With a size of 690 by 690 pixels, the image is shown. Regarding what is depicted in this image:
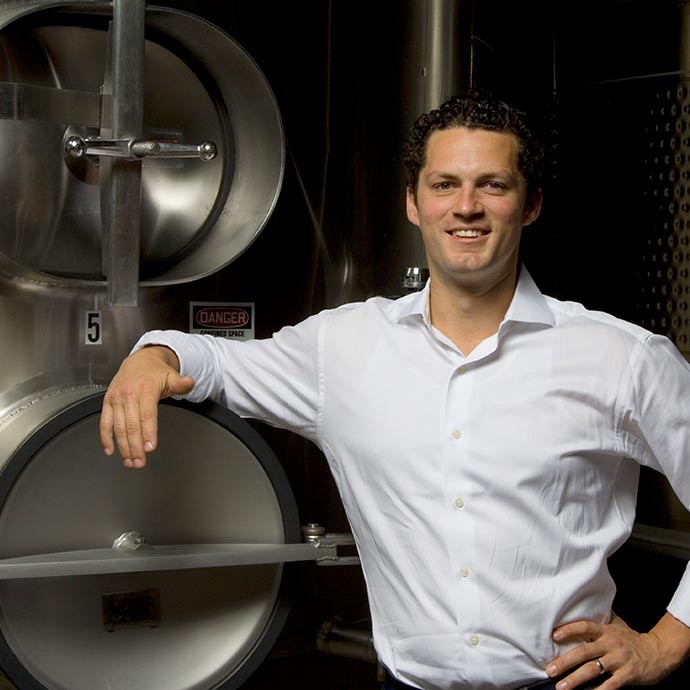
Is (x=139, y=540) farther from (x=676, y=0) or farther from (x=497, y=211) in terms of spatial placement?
(x=676, y=0)

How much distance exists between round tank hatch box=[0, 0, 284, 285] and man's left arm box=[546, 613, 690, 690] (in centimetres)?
79

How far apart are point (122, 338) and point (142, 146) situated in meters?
0.33

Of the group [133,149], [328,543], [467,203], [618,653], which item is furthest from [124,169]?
[618,653]

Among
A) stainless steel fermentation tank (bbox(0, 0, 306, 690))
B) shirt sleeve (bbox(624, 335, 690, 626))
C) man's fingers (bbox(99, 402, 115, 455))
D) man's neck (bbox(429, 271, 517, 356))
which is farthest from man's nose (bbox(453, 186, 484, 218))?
man's fingers (bbox(99, 402, 115, 455))

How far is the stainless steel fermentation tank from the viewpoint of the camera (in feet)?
5.28

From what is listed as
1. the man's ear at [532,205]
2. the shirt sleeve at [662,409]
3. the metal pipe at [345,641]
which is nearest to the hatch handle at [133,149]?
the man's ear at [532,205]

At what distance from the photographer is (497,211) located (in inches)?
58.7

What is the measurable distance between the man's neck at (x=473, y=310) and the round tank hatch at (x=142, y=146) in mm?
394

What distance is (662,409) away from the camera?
1437 millimetres

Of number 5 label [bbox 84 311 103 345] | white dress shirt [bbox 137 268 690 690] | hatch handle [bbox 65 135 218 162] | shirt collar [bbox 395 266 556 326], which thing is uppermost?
hatch handle [bbox 65 135 218 162]

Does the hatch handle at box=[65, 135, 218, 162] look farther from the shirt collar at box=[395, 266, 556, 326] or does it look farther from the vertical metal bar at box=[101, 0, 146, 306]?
the shirt collar at box=[395, 266, 556, 326]

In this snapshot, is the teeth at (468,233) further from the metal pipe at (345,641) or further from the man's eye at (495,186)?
the metal pipe at (345,641)

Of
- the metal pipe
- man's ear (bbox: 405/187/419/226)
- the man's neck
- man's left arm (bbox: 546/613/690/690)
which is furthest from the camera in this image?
the metal pipe

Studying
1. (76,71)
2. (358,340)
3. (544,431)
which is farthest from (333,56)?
(544,431)
